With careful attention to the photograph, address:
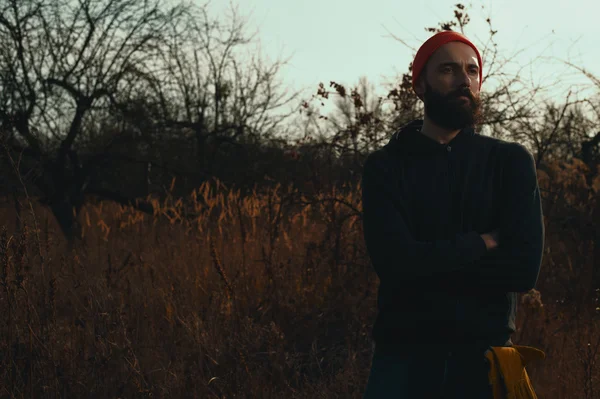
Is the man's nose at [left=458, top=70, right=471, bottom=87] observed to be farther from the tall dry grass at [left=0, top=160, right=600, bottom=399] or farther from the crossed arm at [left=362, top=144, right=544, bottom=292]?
the tall dry grass at [left=0, top=160, right=600, bottom=399]

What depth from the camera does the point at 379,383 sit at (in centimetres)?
201

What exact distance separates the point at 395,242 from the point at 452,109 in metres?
0.46

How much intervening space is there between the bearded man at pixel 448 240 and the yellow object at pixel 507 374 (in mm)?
69

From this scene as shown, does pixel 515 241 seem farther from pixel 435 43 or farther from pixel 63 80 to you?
pixel 63 80

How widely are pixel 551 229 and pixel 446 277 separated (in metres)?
5.33

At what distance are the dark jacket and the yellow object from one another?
0.09 m

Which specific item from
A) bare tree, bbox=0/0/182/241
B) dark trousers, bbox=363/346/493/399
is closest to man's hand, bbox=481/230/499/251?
dark trousers, bbox=363/346/493/399

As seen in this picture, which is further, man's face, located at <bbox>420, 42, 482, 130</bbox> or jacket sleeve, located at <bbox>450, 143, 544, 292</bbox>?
man's face, located at <bbox>420, 42, 482, 130</bbox>

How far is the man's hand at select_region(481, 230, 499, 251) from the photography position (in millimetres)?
2039

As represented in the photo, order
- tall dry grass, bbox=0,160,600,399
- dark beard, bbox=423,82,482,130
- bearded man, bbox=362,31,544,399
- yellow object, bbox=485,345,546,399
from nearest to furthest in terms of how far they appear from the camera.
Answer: yellow object, bbox=485,345,546,399
bearded man, bbox=362,31,544,399
dark beard, bbox=423,82,482,130
tall dry grass, bbox=0,160,600,399

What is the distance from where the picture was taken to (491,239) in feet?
6.75

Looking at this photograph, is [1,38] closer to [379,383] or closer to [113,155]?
[113,155]

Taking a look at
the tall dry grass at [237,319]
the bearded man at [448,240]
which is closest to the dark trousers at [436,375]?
the bearded man at [448,240]

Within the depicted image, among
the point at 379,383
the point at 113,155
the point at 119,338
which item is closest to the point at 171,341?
the point at 119,338
